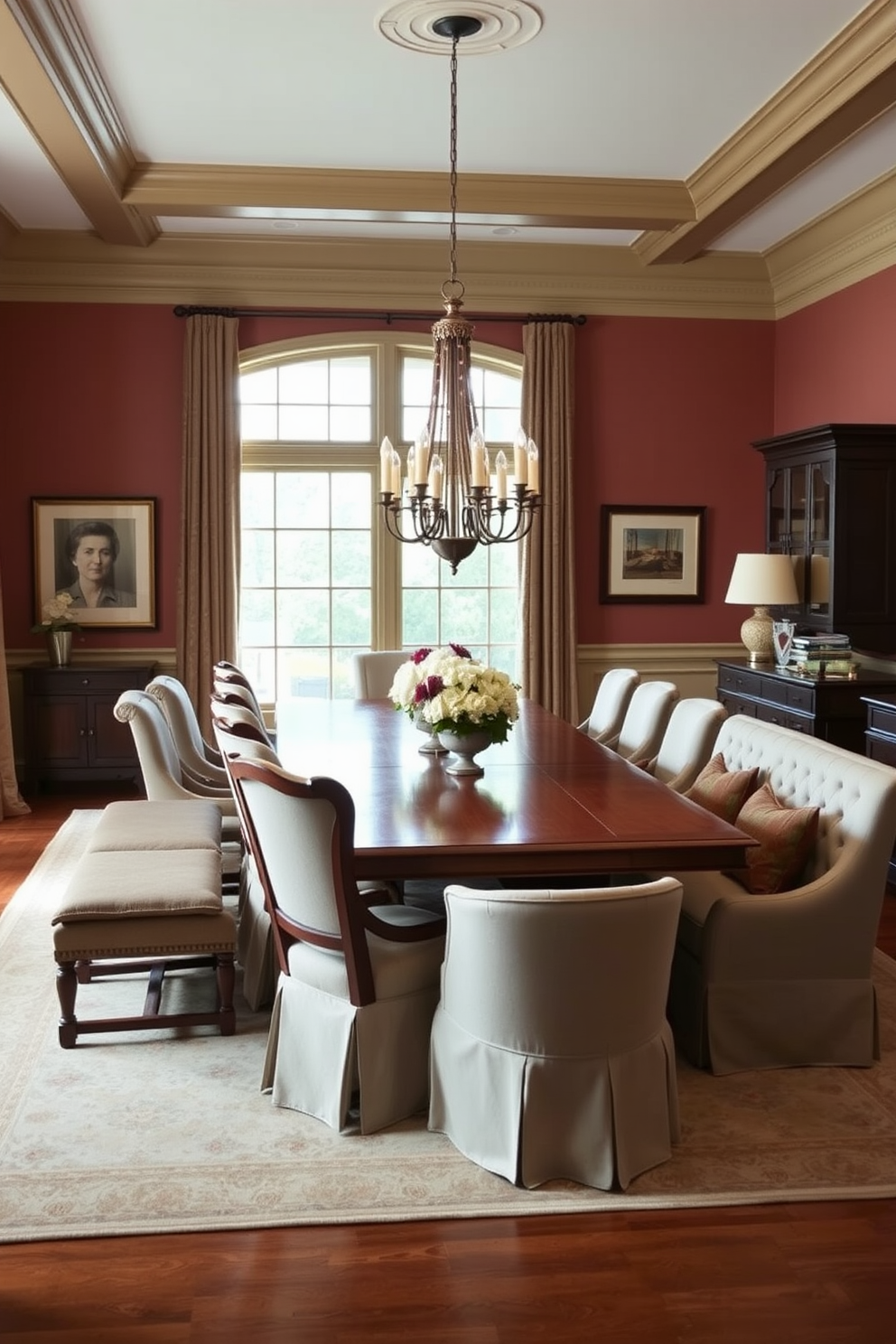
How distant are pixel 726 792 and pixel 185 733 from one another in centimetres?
244

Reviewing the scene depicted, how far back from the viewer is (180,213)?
6582mm

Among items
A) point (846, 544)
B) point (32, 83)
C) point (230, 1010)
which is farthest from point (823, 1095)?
point (32, 83)

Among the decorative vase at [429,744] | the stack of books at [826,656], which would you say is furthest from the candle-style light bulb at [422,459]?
the stack of books at [826,656]

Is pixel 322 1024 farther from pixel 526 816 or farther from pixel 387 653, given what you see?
pixel 387 653

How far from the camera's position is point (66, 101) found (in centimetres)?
496

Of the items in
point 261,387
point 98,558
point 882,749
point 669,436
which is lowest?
point 882,749

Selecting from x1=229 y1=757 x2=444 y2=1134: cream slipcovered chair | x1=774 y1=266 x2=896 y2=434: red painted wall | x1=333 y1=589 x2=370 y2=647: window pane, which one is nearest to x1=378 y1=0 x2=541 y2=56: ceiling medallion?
x1=774 y1=266 x2=896 y2=434: red painted wall

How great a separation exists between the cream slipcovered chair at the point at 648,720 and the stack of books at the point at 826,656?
125 centimetres

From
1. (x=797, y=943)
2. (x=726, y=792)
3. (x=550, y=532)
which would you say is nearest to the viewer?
(x=797, y=943)

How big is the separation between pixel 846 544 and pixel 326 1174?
467cm

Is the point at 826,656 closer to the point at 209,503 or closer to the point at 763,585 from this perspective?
the point at 763,585

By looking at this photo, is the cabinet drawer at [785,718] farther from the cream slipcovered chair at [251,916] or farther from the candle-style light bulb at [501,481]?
the cream slipcovered chair at [251,916]

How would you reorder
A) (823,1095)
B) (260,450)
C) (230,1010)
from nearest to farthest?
(823,1095), (230,1010), (260,450)

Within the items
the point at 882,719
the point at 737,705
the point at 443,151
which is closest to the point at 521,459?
the point at 882,719
